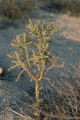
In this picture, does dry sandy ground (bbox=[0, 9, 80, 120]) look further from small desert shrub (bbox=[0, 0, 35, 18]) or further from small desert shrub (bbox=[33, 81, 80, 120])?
small desert shrub (bbox=[33, 81, 80, 120])

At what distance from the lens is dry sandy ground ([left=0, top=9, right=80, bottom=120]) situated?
282cm

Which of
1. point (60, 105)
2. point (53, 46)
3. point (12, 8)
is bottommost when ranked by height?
point (53, 46)

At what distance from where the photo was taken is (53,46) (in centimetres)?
461

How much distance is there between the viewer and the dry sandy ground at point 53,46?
2.82m

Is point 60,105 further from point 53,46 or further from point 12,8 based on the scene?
point 12,8

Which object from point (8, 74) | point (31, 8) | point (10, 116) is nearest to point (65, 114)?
point (10, 116)

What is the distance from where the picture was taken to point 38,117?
2.35 metres

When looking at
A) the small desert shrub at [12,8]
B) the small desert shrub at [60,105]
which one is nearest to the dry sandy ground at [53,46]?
the small desert shrub at [12,8]

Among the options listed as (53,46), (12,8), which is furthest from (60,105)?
(12,8)

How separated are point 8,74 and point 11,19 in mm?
2746

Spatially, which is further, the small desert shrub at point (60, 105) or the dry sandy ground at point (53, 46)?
the dry sandy ground at point (53, 46)

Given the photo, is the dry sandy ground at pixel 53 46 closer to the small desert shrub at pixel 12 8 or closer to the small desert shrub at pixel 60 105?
the small desert shrub at pixel 12 8

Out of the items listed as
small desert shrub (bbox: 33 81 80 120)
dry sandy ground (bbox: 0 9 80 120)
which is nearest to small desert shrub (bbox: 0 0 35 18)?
dry sandy ground (bbox: 0 9 80 120)

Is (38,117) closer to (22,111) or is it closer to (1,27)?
(22,111)
